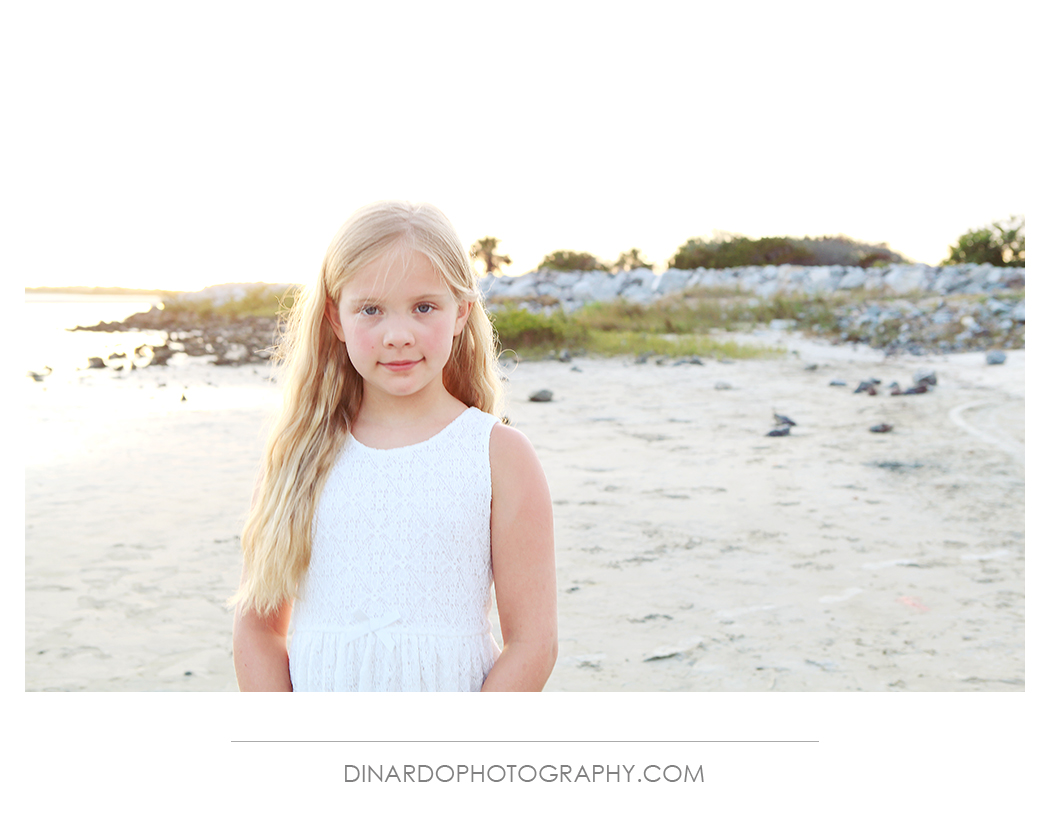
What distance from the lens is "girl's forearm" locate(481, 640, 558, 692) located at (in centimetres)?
141

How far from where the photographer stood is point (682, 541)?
4.42m

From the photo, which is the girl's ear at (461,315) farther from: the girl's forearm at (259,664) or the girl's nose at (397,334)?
the girl's forearm at (259,664)

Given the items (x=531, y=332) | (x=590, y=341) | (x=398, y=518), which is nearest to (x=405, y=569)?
(x=398, y=518)

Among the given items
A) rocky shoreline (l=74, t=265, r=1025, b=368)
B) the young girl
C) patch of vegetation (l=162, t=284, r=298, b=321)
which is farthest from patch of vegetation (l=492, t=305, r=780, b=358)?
the young girl

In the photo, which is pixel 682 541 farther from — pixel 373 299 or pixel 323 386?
pixel 373 299

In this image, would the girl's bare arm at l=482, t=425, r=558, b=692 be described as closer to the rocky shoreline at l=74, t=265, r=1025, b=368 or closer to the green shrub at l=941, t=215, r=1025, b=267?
the rocky shoreline at l=74, t=265, r=1025, b=368

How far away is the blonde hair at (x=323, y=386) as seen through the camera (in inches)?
56.2

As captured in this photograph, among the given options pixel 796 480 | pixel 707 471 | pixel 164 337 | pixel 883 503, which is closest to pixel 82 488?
pixel 707 471

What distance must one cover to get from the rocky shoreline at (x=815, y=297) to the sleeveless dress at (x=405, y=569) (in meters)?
6.55

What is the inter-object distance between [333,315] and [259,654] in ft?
1.98

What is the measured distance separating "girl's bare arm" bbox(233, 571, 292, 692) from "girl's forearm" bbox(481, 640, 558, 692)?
381 millimetres

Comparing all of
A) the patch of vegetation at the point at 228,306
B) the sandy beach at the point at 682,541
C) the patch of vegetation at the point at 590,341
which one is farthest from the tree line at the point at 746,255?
the sandy beach at the point at 682,541

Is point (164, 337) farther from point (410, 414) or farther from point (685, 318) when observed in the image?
point (410, 414)

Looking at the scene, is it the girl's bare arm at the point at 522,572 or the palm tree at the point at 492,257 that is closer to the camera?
the girl's bare arm at the point at 522,572
